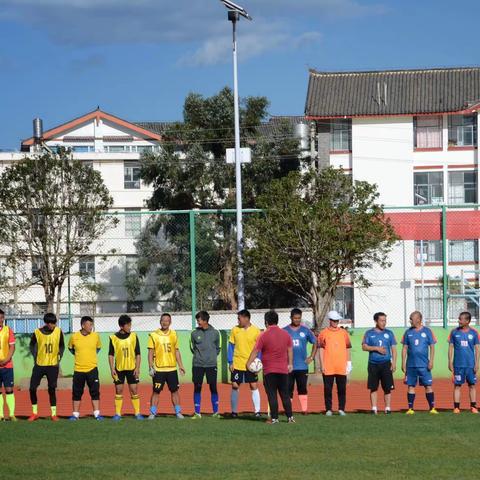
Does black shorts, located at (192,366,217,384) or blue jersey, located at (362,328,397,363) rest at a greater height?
blue jersey, located at (362,328,397,363)

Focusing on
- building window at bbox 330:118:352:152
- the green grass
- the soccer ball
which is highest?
building window at bbox 330:118:352:152

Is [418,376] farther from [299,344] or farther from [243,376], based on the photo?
[243,376]

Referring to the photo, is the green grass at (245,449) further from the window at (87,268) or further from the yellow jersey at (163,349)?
the window at (87,268)

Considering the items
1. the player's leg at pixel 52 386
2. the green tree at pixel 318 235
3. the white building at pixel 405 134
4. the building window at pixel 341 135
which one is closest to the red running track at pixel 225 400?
the player's leg at pixel 52 386

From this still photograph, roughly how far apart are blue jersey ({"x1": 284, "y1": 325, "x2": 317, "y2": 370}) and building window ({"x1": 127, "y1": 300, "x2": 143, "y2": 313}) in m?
10.7

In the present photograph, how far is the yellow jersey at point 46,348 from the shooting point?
18.5 m

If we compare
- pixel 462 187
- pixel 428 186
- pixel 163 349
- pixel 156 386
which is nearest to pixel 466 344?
pixel 163 349

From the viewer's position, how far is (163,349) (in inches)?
716

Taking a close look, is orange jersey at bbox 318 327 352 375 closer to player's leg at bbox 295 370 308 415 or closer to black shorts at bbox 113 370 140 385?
player's leg at bbox 295 370 308 415

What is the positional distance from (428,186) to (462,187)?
5.93ft

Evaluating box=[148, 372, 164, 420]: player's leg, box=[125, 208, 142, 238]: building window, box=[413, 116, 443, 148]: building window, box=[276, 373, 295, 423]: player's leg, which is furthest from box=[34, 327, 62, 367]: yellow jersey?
box=[413, 116, 443, 148]: building window

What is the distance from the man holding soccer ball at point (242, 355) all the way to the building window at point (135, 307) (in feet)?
33.5

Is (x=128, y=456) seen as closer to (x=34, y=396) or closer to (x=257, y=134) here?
(x=34, y=396)

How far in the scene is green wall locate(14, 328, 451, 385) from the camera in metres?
26.5
